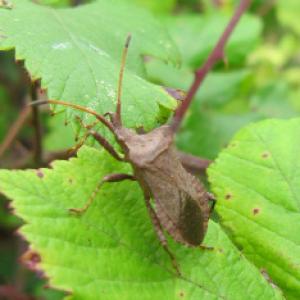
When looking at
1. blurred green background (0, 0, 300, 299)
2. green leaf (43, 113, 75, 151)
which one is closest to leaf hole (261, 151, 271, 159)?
blurred green background (0, 0, 300, 299)

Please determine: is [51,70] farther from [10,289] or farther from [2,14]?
[10,289]

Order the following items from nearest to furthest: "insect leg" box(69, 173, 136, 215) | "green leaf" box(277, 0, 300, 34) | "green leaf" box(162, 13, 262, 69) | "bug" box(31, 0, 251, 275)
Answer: "insect leg" box(69, 173, 136, 215) < "bug" box(31, 0, 251, 275) < "green leaf" box(162, 13, 262, 69) < "green leaf" box(277, 0, 300, 34)

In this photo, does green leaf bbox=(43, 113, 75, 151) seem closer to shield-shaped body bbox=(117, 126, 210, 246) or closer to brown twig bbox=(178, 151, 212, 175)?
brown twig bbox=(178, 151, 212, 175)

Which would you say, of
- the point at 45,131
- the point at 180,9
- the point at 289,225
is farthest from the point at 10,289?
the point at 180,9

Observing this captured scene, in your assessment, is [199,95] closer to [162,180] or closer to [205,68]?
[205,68]

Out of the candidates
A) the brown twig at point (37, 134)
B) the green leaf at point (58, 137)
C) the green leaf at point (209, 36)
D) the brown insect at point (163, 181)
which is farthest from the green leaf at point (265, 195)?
the green leaf at point (209, 36)

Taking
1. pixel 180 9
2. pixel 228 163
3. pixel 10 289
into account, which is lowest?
pixel 10 289
